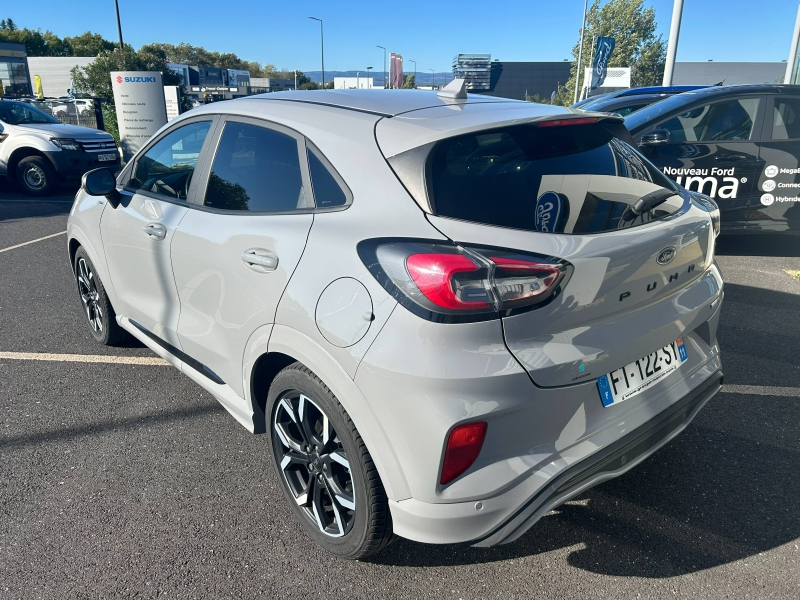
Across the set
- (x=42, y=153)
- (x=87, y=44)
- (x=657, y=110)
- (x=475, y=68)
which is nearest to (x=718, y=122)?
(x=657, y=110)

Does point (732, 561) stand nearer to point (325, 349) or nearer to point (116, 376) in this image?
point (325, 349)

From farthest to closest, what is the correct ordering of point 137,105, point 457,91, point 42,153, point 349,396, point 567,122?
point 137,105
point 42,153
point 457,91
point 567,122
point 349,396

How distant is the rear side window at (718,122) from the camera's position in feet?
20.7

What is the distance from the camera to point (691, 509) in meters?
2.59

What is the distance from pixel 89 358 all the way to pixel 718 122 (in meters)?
6.23

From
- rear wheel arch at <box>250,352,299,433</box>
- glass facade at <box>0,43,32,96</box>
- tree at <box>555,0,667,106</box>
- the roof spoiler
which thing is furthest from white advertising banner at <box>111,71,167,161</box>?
glass facade at <box>0,43,32,96</box>

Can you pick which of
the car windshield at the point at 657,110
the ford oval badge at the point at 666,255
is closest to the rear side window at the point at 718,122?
the car windshield at the point at 657,110

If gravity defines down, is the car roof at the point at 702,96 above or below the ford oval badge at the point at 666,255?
above

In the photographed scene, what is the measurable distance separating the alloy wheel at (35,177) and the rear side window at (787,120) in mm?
11322

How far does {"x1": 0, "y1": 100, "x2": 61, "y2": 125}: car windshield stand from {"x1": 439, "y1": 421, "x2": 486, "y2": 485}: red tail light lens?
12.5 metres

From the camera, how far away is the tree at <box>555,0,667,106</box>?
48625 millimetres

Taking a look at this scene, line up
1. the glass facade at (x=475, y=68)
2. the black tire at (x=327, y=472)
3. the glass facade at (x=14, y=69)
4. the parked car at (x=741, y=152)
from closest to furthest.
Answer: the black tire at (x=327, y=472) → the parked car at (x=741, y=152) → the glass facade at (x=475, y=68) → the glass facade at (x=14, y=69)

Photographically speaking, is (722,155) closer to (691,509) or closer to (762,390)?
(762,390)

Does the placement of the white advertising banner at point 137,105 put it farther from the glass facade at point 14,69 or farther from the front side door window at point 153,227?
the glass facade at point 14,69
